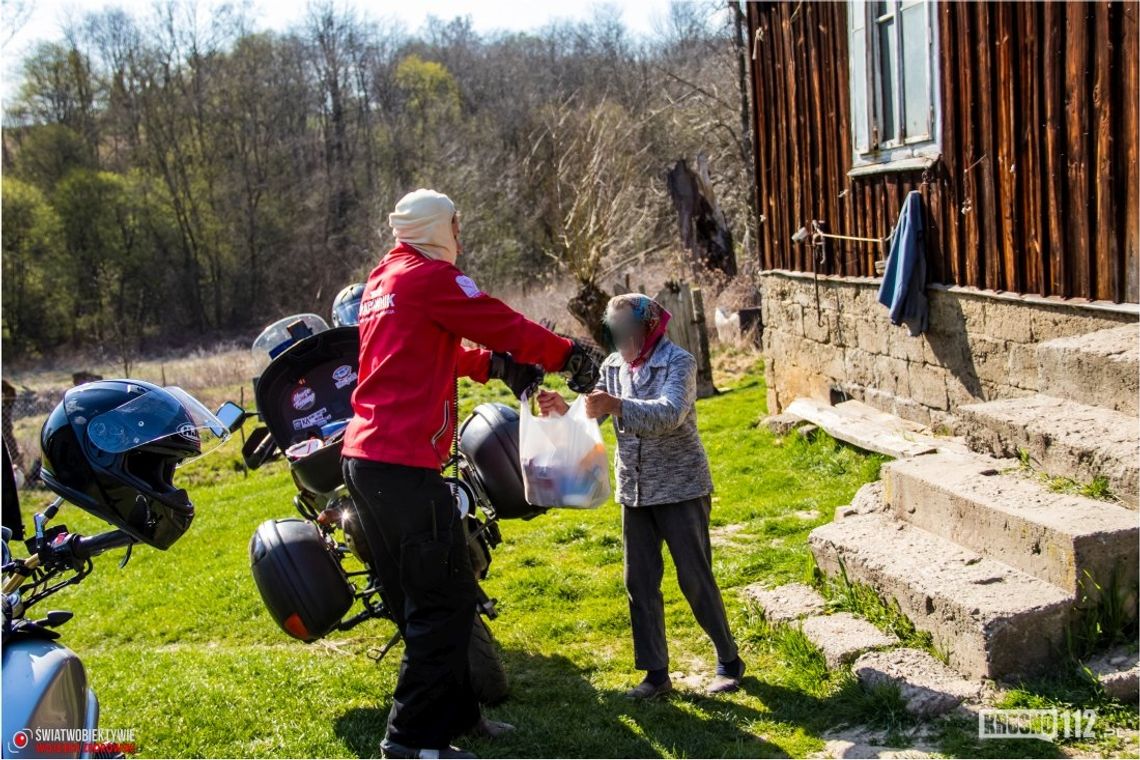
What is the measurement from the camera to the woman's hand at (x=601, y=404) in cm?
473

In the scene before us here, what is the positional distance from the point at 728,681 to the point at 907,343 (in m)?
4.79

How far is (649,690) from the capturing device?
508 cm

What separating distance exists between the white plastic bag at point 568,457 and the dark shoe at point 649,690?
883mm

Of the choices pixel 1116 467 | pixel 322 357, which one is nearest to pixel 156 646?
pixel 322 357

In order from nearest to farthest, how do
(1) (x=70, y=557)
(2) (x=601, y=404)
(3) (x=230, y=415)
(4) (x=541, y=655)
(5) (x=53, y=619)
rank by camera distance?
(5) (x=53, y=619), (1) (x=70, y=557), (3) (x=230, y=415), (2) (x=601, y=404), (4) (x=541, y=655)

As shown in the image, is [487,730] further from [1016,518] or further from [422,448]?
[1016,518]

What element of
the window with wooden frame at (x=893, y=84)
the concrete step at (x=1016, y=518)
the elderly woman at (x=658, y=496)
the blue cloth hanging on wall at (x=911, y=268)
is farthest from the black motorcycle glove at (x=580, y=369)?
the window with wooden frame at (x=893, y=84)

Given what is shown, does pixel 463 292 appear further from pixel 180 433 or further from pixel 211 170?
pixel 211 170

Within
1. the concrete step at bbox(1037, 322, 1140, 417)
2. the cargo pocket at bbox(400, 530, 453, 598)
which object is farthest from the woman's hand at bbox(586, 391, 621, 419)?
the concrete step at bbox(1037, 322, 1140, 417)

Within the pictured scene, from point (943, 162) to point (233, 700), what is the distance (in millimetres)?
6142

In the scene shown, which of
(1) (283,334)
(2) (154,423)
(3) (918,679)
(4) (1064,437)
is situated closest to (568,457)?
(3) (918,679)

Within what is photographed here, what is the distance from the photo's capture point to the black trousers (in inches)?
170

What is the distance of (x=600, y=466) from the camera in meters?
4.99

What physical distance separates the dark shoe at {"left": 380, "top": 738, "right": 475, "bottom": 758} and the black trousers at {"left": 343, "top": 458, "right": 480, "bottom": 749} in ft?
0.07
